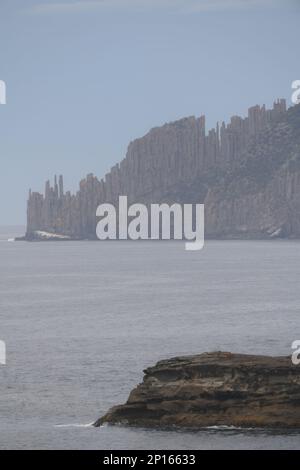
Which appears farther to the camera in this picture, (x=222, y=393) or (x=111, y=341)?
(x=111, y=341)

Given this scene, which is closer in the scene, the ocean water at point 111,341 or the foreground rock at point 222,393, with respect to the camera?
the foreground rock at point 222,393

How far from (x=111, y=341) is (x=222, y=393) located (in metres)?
45.8

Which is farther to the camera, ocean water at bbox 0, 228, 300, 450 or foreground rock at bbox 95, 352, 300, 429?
ocean water at bbox 0, 228, 300, 450

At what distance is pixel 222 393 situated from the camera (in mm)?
59375

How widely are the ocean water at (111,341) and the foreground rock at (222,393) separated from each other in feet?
3.40

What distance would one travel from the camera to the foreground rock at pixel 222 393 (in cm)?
5866

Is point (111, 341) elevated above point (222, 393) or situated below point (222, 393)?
below

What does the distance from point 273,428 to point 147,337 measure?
5026cm

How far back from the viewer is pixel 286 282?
18988 cm

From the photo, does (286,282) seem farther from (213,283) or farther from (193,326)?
(193,326)

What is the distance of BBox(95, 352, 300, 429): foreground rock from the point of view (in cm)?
5866

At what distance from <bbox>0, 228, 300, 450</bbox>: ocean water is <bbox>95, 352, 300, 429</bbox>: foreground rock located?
104cm

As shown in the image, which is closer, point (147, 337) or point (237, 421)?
point (237, 421)
